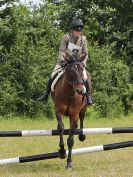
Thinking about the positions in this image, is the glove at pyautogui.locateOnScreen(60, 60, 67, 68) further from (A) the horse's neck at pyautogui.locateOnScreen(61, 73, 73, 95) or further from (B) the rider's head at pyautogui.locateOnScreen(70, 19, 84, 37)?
(B) the rider's head at pyautogui.locateOnScreen(70, 19, 84, 37)

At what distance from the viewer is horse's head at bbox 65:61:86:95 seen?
9469mm

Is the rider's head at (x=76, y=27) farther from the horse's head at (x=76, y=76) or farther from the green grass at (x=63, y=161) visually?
the green grass at (x=63, y=161)

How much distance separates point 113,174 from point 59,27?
19.0 m

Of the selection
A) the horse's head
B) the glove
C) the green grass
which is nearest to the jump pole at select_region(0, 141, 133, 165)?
the green grass

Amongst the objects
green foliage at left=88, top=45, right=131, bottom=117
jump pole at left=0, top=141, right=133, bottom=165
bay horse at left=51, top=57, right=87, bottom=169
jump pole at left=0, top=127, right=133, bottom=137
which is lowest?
green foliage at left=88, top=45, right=131, bottom=117

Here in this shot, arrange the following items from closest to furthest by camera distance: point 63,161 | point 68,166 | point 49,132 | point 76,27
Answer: point 49,132 < point 68,166 < point 76,27 < point 63,161

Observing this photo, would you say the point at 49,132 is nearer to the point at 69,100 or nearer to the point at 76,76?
the point at 69,100

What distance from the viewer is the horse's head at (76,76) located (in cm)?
947

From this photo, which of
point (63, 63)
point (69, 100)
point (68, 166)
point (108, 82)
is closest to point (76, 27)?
point (63, 63)

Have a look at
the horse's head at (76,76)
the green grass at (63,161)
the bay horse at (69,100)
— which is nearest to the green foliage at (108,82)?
the green grass at (63,161)

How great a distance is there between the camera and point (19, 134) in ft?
32.5

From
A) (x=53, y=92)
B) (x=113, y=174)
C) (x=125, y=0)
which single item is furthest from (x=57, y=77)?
(x=125, y=0)

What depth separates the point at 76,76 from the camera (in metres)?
9.55

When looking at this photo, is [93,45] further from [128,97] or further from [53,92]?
[53,92]
